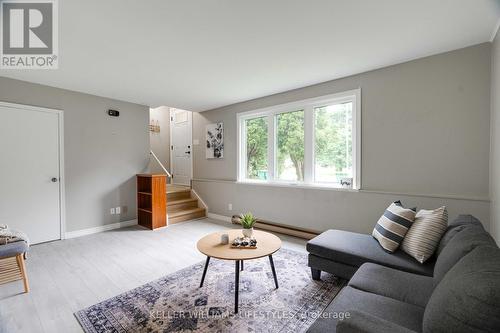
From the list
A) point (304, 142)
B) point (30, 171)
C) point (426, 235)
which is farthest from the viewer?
point (304, 142)

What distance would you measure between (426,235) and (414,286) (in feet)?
1.81

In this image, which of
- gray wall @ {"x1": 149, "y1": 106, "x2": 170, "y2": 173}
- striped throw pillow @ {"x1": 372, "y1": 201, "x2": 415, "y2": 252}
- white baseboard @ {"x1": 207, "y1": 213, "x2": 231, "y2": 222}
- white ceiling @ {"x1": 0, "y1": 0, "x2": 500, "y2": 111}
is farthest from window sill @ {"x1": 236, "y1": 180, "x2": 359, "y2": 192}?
gray wall @ {"x1": 149, "y1": 106, "x2": 170, "y2": 173}

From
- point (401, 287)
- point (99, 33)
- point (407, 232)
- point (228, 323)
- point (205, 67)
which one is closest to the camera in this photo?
point (401, 287)

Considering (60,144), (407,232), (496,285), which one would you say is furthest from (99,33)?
(407,232)

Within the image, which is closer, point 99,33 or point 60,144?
point 99,33

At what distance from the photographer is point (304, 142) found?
3.73 m

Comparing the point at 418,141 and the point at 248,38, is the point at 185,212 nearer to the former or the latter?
the point at 248,38

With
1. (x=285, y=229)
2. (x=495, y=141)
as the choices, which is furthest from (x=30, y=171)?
(x=495, y=141)


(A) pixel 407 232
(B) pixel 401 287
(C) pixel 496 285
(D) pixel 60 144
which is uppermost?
(D) pixel 60 144

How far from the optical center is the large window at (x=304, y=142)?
3305 mm

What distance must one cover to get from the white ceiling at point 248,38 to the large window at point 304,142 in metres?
0.51

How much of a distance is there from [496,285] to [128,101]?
5190 millimetres

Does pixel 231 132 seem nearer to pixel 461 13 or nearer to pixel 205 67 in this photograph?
pixel 205 67

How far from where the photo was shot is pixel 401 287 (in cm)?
149
